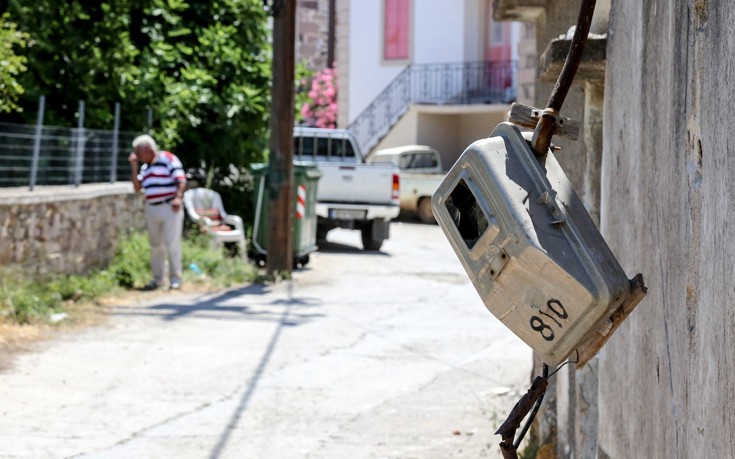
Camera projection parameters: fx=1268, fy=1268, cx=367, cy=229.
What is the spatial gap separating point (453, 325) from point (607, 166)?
7.54 m

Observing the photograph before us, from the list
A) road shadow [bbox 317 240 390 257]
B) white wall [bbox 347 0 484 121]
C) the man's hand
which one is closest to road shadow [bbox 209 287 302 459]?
the man's hand

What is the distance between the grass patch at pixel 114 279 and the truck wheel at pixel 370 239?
425 cm

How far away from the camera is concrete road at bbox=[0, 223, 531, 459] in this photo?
7355mm

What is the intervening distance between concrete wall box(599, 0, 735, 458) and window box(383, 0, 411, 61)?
98.8ft

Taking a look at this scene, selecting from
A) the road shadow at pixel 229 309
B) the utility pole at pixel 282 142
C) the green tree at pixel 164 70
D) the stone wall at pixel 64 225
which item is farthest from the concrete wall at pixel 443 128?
the road shadow at pixel 229 309

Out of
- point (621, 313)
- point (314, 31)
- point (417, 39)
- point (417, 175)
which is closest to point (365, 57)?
point (417, 39)

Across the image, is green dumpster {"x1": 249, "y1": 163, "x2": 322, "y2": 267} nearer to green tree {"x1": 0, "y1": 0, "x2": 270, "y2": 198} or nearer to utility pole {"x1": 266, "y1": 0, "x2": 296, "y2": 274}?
utility pole {"x1": 266, "y1": 0, "x2": 296, "y2": 274}

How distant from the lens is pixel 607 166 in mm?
4965

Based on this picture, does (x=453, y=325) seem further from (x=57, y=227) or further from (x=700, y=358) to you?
(x=700, y=358)

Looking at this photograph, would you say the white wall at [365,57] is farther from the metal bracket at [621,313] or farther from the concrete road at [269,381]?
the metal bracket at [621,313]

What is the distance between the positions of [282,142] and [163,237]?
97.6 inches

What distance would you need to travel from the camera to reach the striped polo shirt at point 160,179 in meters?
13.9

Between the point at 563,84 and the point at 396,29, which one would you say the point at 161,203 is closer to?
the point at 563,84

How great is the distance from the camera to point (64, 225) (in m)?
13.5
